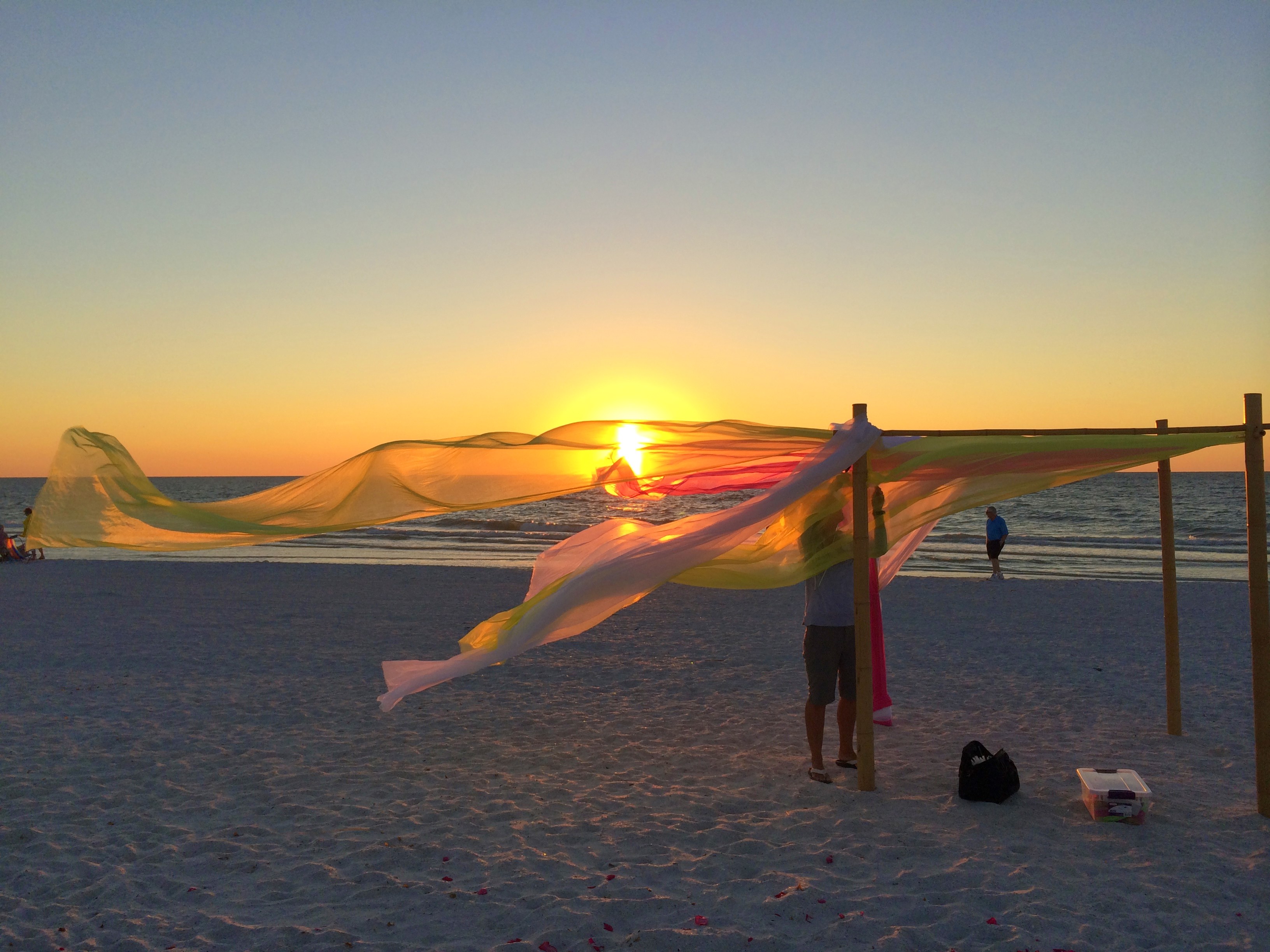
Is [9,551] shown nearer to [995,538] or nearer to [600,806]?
[600,806]

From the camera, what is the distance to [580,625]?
4.87 m

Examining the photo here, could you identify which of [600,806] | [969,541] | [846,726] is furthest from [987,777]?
[969,541]

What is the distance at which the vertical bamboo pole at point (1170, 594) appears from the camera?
5.67 meters

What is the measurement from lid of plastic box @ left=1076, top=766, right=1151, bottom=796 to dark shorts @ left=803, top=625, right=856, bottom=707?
134cm

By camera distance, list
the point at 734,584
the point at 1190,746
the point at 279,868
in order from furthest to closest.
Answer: the point at 1190,746 → the point at 734,584 → the point at 279,868

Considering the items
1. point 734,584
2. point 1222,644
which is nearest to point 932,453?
point 734,584

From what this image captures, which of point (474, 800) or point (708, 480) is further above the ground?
point (708, 480)

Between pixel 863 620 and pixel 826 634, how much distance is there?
0.32m

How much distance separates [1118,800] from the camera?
15.3 feet

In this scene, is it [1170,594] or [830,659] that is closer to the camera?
[830,659]

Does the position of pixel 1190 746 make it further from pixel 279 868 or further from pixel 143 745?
pixel 143 745

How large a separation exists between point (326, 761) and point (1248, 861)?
533cm

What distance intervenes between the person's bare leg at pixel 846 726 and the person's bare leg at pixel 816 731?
0.15m

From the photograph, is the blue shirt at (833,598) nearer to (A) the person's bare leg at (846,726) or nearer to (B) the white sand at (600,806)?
(A) the person's bare leg at (846,726)
